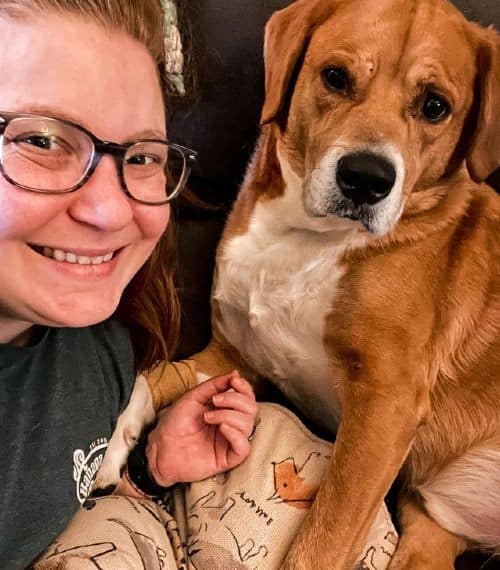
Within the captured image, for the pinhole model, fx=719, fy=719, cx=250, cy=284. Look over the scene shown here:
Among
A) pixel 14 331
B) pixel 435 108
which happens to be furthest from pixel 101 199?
pixel 435 108

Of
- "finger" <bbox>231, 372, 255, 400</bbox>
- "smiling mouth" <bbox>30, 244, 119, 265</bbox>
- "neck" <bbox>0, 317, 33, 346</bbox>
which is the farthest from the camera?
"finger" <bbox>231, 372, 255, 400</bbox>

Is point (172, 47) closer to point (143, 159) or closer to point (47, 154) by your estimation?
point (143, 159)

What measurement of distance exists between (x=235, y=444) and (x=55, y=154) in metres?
0.61

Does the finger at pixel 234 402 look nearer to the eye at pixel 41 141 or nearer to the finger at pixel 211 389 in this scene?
the finger at pixel 211 389

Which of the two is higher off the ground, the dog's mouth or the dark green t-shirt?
the dog's mouth

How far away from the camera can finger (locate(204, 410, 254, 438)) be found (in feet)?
4.12

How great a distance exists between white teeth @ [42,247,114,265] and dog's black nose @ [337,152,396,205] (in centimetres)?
41

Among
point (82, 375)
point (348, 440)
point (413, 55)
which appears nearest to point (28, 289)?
point (82, 375)

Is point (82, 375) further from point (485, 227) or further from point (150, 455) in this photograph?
point (485, 227)

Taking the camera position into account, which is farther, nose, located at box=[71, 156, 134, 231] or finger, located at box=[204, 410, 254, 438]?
finger, located at box=[204, 410, 254, 438]

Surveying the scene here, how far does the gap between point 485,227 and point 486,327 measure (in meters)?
0.20

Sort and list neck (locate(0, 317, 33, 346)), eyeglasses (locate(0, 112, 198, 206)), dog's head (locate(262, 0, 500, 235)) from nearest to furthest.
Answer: eyeglasses (locate(0, 112, 198, 206)) < neck (locate(0, 317, 33, 346)) < dog's head (locate(262, 0, 500, 235))

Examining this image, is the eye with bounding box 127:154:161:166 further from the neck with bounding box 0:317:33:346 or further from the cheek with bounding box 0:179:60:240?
the neck with bounding box 0:317:33:346

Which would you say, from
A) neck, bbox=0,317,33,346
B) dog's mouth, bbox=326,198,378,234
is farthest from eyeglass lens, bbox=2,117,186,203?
dog's mouth, bbox=326,198,378,234
